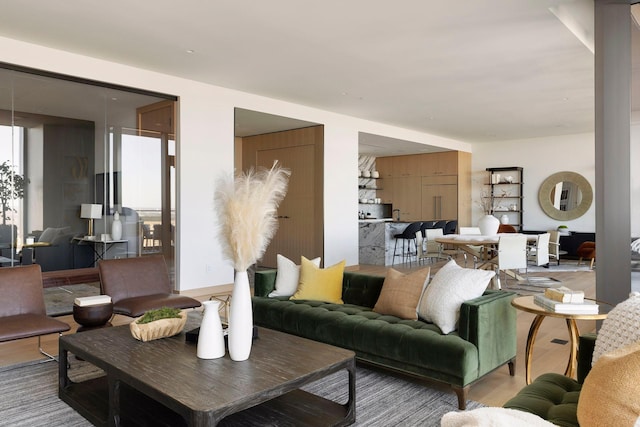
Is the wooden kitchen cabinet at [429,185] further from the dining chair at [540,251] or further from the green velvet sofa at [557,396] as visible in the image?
the green velvet sofa at [557,396]

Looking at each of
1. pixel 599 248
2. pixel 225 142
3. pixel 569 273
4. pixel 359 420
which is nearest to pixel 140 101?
pixel 225 142

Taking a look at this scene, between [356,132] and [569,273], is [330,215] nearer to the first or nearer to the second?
[356,132]

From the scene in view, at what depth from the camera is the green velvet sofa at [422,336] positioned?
2730 mm

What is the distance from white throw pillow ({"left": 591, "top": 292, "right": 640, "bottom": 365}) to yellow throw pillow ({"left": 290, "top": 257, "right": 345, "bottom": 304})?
2395 mm

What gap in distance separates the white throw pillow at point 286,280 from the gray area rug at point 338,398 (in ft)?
3.57

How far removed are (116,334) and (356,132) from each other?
22.1 feet

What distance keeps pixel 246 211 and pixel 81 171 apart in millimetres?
4010

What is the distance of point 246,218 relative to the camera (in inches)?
90.4

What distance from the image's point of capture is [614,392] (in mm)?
1314

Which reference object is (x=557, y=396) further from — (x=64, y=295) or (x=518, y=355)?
(x=64, y=295)

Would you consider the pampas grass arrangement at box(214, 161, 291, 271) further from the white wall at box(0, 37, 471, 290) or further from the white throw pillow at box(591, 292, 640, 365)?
the white wall at box(0, 37, 471, 290)

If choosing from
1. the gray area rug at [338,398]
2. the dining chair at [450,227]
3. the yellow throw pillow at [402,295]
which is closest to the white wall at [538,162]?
the dining chair at [450,227]

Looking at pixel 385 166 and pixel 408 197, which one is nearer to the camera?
pixel 408 197

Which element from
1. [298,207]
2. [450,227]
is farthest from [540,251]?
[298,207]
